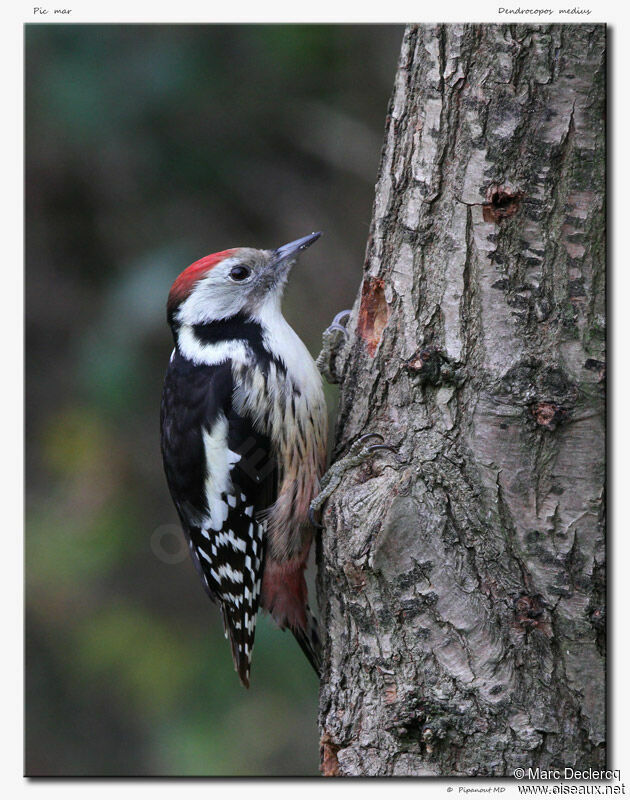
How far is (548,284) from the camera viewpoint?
175cm

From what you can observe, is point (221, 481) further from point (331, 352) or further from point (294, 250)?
point (294, 250)

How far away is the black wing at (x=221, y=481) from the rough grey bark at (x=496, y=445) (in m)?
0.49

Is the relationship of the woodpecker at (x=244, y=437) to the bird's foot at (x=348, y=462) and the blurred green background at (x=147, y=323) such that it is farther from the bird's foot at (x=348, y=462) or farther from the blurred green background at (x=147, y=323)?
the blurred green background at (x=147, y=323)

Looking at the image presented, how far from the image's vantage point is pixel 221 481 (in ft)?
7.71

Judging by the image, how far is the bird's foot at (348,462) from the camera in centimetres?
199

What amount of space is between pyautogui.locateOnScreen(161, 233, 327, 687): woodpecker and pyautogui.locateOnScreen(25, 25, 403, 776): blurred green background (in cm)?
35

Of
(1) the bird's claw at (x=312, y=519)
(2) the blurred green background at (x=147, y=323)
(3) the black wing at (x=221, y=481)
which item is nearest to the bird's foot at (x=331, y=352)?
(3) the black wing at (x=221, y=481)

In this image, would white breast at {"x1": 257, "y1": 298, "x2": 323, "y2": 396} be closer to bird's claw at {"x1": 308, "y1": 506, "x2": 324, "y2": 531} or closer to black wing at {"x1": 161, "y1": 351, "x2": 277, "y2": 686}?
black wing at {"x1": 161, "y1": 351, "x2": 277, "y2": 686}

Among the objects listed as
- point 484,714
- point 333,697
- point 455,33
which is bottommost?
point 333,697

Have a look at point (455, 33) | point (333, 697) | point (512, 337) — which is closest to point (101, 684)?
point (333, 697)

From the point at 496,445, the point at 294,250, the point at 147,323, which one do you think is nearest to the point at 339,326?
the point at 294,250

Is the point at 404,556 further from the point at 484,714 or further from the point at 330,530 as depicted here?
the point at 484,714

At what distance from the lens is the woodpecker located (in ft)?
7.57

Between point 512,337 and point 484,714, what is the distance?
2.80 feet
